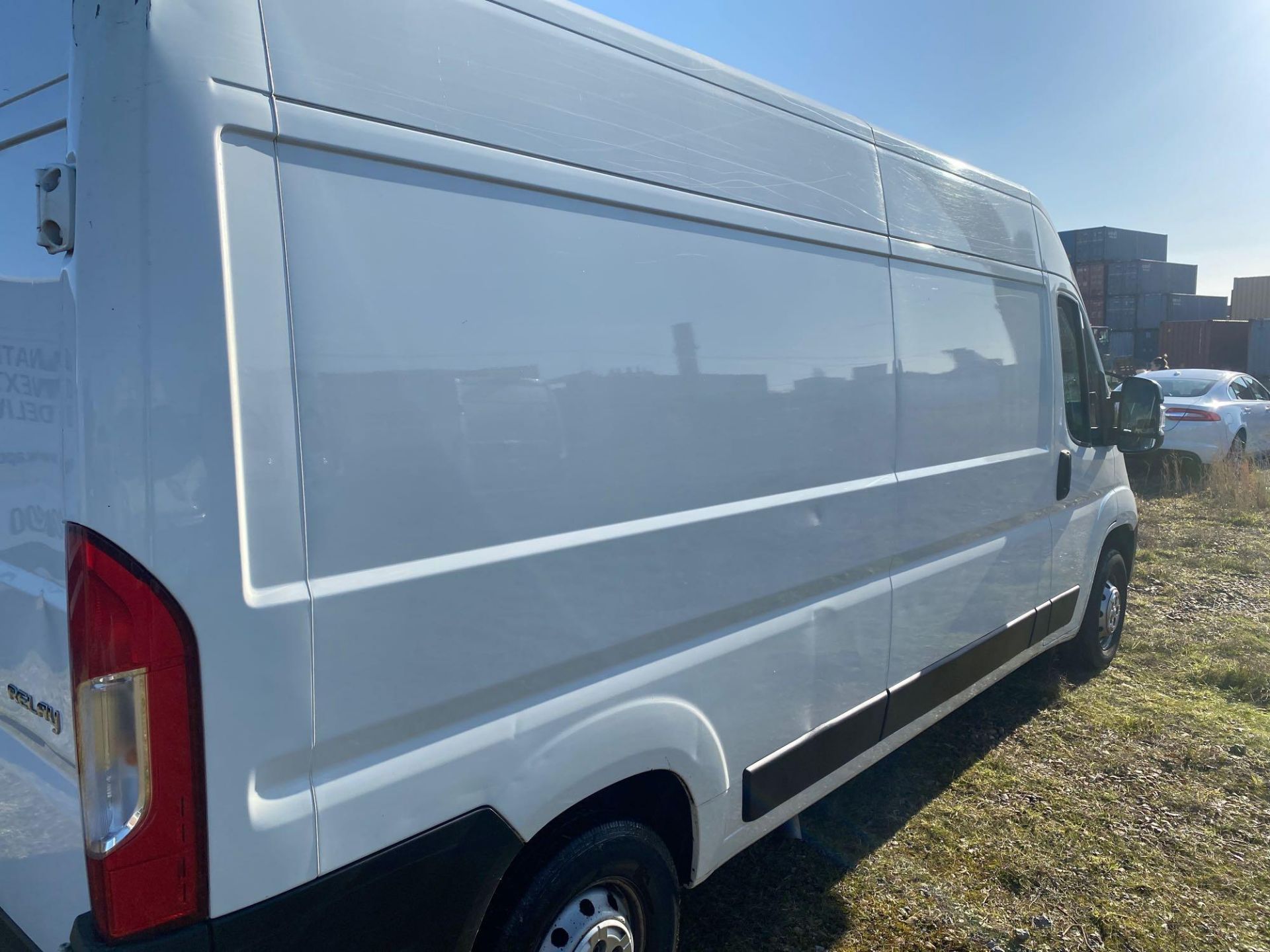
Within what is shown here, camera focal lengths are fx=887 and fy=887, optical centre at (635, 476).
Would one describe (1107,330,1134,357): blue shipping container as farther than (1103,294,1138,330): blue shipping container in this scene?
No

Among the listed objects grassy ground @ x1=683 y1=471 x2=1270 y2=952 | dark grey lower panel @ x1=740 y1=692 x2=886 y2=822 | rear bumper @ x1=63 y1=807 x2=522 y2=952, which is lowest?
grassy ground @ x1=683 y1=471 x2=1270 y2=952

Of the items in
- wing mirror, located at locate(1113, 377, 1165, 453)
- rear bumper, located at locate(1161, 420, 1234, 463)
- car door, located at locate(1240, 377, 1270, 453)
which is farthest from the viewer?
car door, located at locate(1240, 377, 1270, 453)

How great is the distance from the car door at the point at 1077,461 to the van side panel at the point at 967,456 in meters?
0.17

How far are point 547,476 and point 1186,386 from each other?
12638mm

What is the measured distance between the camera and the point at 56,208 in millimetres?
1417

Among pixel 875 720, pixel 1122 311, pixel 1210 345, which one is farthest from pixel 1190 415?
pixel 1122 311

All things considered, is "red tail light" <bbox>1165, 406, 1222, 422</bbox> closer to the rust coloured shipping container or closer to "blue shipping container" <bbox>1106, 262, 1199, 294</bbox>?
the rust coloured shipping container

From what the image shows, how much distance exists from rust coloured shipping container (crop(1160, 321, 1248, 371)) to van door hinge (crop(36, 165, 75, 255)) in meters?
24.1

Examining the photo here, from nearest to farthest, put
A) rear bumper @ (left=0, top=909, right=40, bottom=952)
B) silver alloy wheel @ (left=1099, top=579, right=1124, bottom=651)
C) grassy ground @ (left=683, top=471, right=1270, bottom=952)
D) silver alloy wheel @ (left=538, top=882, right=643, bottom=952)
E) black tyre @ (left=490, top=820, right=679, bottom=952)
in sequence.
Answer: rear bumper @ (left=0, top=909, right=40, bottom=952) → black tyre @ (left=490, top=820, right=679, bottom=952) → silver alloy wheel @ (left=538, top=882, right=643, bottom=952) → grassy ground @ (left=683, top=471, right=1270, bottom=952) → silver alloy wheel @ (left=1099, top=579, right=1124, bottom=651)

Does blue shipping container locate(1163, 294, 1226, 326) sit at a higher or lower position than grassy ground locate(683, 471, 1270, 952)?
higher

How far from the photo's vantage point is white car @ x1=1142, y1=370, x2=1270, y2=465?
36.9 ft

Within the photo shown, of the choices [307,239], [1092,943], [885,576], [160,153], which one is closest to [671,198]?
[307,239]

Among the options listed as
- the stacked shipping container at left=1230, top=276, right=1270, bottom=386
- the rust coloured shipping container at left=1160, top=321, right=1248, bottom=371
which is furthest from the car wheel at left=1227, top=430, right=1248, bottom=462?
the stacked shipping container at left=1230, top=276, right=1270, bottom=386

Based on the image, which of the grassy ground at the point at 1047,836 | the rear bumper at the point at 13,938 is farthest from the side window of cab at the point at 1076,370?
the rear bumper at the point at 13,938
